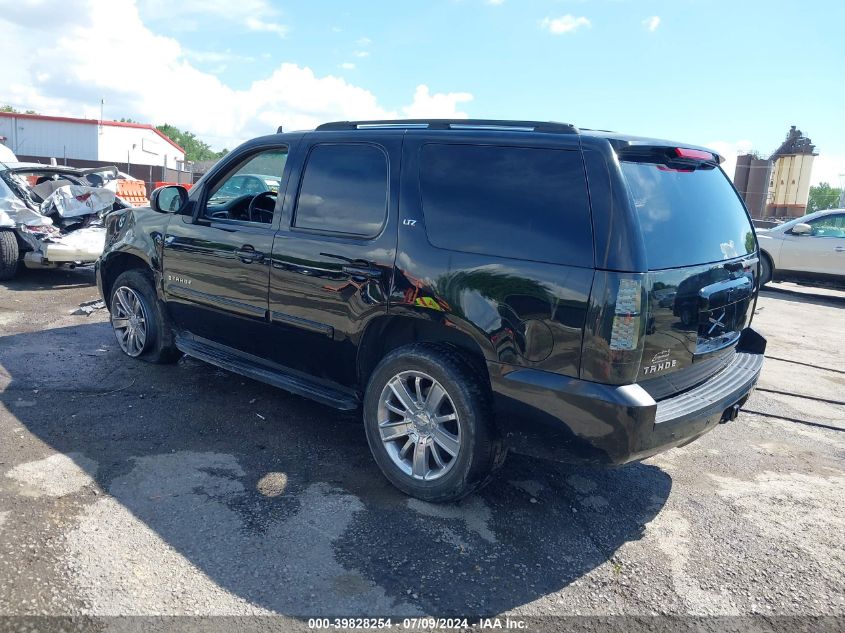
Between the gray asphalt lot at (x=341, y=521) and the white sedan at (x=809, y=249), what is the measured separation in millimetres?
8853

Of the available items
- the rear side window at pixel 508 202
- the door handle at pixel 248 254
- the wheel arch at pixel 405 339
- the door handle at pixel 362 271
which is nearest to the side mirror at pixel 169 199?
the door handle at pixel 248 254

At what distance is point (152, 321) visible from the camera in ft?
17.4

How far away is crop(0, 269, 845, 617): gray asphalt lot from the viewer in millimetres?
2734

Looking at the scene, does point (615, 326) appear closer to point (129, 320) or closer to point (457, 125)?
point (457, 125)

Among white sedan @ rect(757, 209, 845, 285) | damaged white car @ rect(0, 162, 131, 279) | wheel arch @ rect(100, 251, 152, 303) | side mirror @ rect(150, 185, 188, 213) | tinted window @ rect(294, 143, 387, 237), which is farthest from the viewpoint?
white sedan @ rect(757, 209, 845, 285)

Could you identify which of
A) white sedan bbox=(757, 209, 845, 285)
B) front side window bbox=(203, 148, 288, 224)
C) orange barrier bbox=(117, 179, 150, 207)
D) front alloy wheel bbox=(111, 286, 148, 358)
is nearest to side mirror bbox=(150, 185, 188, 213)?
front side window bbox=(203, 148, 288, 224)

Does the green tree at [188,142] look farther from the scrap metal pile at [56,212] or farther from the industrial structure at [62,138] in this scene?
the scrap metal pile at [56,212]

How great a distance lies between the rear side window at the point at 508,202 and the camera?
298 centimetres

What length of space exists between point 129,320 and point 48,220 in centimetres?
461

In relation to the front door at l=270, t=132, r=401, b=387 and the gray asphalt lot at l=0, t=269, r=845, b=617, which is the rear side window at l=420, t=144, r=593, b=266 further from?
the gray asphalt lot at l=0, t=269, r=845, b=617

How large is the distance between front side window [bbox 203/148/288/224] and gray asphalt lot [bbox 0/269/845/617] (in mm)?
1374

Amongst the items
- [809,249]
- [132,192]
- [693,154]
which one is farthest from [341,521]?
[132,192]

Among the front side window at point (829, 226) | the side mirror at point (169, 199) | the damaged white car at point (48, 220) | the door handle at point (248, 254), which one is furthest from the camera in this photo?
the front side window at point (829, 226)

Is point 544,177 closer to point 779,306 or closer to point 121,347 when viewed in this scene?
point 121,347
